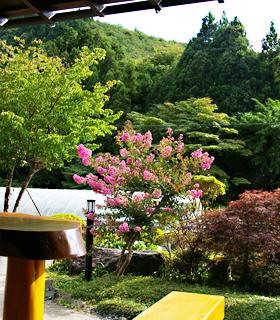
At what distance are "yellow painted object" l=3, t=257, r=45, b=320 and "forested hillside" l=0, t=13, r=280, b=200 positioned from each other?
1967 cm

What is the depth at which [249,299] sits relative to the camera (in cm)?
459

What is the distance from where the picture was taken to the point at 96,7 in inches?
97.7

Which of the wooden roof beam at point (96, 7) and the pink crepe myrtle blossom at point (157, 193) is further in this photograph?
the pink crepe myrtle blossom at point (157, 193)

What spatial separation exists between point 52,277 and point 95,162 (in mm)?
2271

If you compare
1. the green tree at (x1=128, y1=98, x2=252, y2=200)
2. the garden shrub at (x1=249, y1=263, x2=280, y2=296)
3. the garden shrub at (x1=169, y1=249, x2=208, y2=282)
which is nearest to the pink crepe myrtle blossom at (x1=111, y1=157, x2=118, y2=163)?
the garden shrub at (x1=169, y1=249, x2=208, y2=282)

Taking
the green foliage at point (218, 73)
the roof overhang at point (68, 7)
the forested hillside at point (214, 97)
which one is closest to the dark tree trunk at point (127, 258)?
the roof overhang at point (68, 7)

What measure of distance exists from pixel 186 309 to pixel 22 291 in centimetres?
85

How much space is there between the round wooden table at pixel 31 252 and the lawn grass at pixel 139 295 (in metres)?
3.45

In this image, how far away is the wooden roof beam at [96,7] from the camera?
2.42 meters

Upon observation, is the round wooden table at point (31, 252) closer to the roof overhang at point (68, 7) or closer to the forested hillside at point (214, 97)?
the roof overhang at point (68, 7)

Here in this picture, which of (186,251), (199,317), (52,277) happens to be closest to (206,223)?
(186,251)

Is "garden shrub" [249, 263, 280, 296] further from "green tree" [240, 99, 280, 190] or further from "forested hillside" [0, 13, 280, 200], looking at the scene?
"green tree" [240, 99, 280, 190]

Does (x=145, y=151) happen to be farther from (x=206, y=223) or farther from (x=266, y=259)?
(x=266, y=259)

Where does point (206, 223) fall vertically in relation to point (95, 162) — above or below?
below
